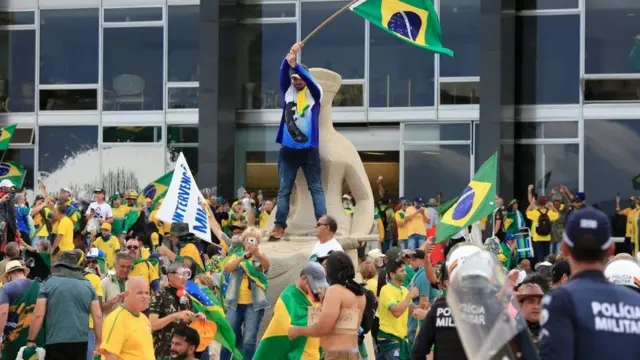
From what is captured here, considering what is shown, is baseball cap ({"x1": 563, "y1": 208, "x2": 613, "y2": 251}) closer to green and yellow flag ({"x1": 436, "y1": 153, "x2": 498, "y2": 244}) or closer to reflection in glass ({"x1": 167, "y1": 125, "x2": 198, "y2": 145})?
green and yellow flag ({"x1": 436, "y1": 153, "x2": 498, "y2": 244})

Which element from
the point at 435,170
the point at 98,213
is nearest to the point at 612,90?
the point at 435,170

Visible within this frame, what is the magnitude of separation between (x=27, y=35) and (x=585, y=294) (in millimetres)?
30973

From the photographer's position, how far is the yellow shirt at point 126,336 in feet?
35.3

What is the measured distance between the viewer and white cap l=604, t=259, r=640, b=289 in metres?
9.02

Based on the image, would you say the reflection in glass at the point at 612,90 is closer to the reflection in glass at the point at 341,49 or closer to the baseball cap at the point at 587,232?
the reflection in glass at the point at 341,49

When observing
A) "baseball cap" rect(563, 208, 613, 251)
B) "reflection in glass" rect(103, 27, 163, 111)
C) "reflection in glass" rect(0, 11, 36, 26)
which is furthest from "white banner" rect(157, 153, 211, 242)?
"reflection in glass" rect(0, 11, 36, 26)

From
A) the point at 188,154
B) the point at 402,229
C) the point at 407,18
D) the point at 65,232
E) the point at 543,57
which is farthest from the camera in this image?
the point at 188,154

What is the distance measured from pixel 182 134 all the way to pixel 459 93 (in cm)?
655

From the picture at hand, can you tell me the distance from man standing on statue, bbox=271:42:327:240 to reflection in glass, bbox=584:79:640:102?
15904 millimetres

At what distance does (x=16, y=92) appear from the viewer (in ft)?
116

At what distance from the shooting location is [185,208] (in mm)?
17016

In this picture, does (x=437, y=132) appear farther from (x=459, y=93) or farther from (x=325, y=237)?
(x=325, y=237)

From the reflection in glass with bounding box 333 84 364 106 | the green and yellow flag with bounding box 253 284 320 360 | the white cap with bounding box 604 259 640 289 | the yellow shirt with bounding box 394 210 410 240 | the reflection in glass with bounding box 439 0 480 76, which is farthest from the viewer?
the reflection in glass with bounding box 333 84 364 106

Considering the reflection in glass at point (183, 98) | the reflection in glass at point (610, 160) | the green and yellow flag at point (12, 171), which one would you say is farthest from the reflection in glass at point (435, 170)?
the green and yellow flag at point (12, 171)
